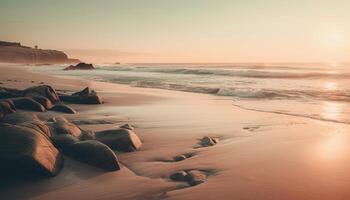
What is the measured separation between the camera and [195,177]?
3.85 metres

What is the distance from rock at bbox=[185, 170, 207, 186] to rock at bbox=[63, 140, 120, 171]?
836 millimetres

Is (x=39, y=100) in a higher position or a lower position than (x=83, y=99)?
higher

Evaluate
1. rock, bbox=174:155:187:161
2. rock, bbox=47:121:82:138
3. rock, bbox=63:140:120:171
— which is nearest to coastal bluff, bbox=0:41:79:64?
rock, bbox=47:121:82:138

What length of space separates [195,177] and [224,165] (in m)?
0.63

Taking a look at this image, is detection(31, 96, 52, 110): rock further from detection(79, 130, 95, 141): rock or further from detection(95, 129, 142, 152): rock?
detection(95, 129, 142, 152): rock

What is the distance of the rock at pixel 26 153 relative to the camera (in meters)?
3.58

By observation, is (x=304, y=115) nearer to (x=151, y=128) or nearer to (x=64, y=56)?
(x=151, y=128)

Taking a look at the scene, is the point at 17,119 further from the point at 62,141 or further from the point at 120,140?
the point at 120,140

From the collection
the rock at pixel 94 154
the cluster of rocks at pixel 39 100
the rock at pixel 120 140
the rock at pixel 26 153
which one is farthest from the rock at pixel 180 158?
the cluster of rocks at pixel 39 100

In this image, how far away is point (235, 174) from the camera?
157 inches

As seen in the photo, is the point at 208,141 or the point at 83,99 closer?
the point at 208,141

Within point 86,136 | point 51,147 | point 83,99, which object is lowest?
point 83,99

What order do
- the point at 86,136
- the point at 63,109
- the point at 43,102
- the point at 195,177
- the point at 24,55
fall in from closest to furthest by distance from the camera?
1. the point at 195,177
2. the point at 86,136
3. the point at 63,109
4. the point at 43,102
5. the point at 24,55

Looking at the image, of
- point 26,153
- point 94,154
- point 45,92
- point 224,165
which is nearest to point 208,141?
point 224,165
